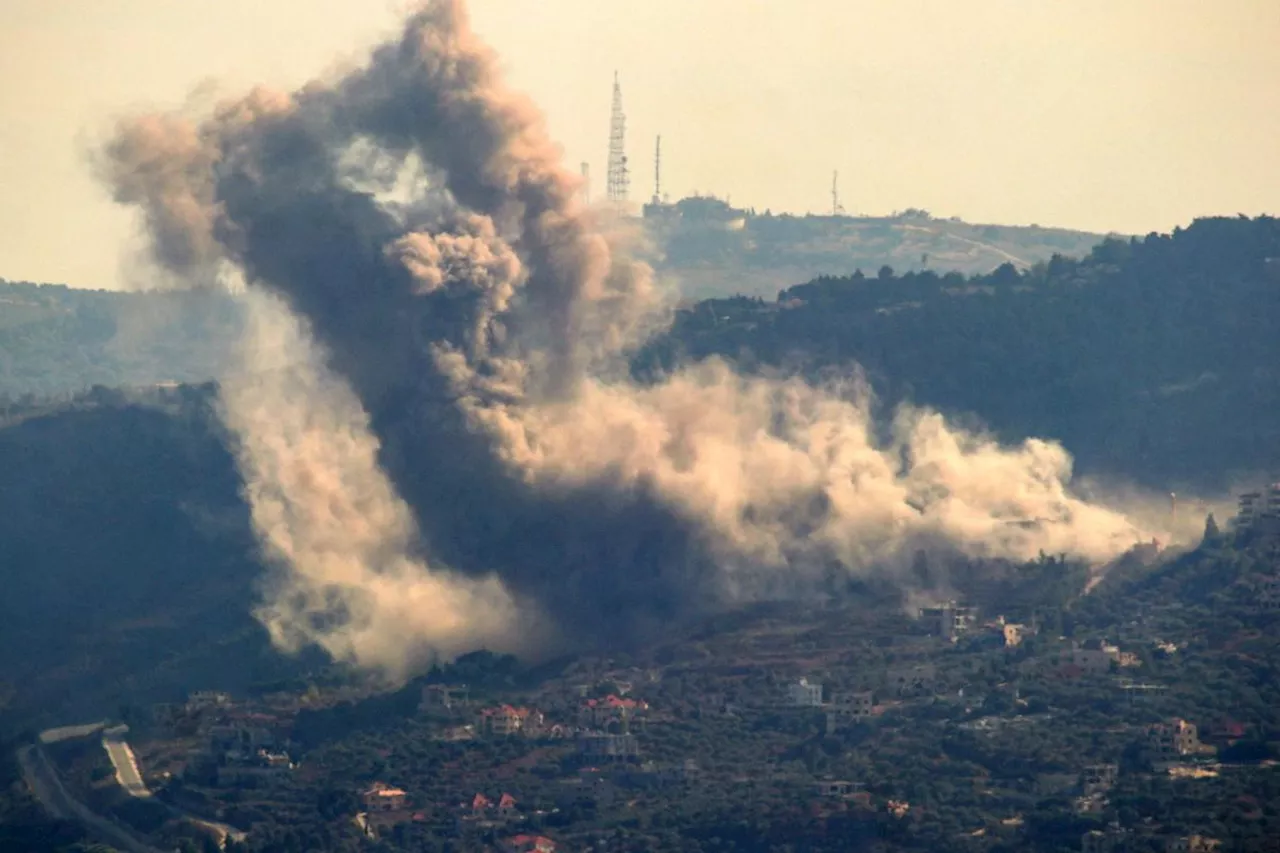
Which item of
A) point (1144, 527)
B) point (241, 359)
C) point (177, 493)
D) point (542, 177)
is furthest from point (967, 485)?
point (241, 359)

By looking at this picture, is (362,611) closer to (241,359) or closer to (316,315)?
(316,315)

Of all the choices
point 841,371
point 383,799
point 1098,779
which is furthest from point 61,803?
point 841,371

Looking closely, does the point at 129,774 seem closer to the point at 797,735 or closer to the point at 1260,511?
the point at 797,735

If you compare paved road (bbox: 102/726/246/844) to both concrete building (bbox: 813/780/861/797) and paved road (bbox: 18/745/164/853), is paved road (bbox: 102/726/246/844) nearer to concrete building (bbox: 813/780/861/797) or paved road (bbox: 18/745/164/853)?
paved road (bbox: 18/745/164/853)

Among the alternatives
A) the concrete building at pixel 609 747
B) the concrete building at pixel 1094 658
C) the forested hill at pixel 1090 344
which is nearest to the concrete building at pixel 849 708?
the concrete building at pixel 609 747

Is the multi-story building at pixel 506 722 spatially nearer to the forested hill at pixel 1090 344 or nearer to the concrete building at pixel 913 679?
the concrete building at pixel 913 679
